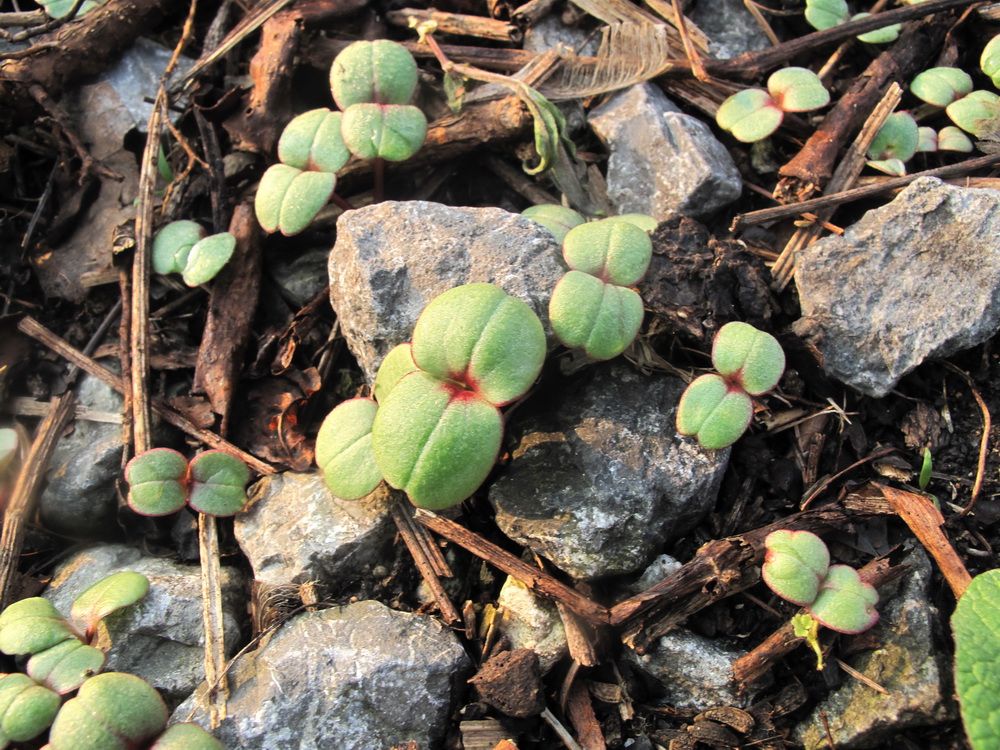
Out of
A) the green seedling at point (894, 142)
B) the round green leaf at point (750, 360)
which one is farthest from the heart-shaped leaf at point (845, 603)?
the green seedling at point (894, 142)

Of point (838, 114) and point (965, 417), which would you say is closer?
point (965, 417)

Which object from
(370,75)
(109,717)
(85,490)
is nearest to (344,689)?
(109,717)

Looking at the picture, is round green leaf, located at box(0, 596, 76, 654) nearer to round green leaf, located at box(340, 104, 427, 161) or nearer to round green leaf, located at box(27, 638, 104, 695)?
round green leaf, located at box(27, 638, 104, 695)

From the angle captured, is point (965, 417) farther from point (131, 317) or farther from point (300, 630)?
Answer: point (131, 317)

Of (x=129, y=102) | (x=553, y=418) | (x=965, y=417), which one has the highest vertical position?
(x=129, y=102)

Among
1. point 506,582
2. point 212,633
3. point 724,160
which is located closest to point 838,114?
point 724,160

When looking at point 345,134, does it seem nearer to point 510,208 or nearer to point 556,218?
point 510,208
